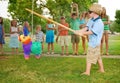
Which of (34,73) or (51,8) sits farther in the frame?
(51,8)

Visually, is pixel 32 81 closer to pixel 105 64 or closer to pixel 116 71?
pixel 116 71

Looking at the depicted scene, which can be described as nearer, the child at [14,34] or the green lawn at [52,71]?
the green lawn at [52,71]

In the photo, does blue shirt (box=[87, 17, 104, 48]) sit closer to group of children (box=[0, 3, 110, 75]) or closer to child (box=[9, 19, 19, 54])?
group of children (box=[0, 3, 110, 75])

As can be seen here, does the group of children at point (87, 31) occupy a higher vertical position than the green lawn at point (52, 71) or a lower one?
higher

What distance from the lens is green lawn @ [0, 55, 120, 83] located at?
292 inches

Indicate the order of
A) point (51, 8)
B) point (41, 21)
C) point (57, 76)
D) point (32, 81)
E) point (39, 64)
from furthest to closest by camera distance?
1. point (41, 21)
2. point (51, 8)
3. point (39, 64)
4. point (57, 76)
5. point (32, 81)

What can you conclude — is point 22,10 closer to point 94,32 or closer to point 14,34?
point 14,34

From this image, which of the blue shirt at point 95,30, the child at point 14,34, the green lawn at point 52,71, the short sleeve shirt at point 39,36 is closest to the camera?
the green lawn at point 52,71

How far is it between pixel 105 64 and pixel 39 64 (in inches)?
74.6

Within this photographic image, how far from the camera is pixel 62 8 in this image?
147 ft

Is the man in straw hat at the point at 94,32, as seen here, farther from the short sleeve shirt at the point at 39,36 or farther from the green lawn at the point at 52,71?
the short sleeve shirt at the point at 39,36

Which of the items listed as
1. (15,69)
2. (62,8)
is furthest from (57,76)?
(62,8)

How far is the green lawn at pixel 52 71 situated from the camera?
7.42 m

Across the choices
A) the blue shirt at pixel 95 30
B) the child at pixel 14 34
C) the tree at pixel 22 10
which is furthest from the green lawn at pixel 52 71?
the tree at pixel 22 10
